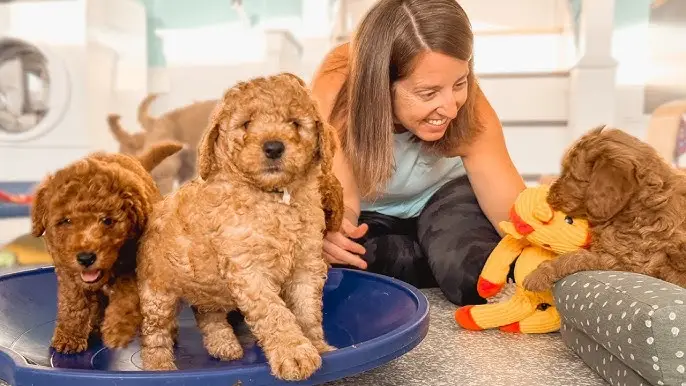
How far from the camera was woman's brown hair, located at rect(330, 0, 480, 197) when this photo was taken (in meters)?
1.33

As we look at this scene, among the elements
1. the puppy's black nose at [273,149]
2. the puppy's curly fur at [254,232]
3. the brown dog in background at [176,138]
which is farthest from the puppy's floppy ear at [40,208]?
the brown dog in background at [176,138]

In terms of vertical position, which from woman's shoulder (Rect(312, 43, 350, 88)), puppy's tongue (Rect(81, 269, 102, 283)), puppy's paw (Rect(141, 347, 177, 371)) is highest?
woman's shoulder (Rect(312, 43, 350, 88))

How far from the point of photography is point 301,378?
2.52 ft

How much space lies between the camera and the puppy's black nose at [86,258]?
2.93 feet

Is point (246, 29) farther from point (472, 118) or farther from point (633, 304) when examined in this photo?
point (633, 304)

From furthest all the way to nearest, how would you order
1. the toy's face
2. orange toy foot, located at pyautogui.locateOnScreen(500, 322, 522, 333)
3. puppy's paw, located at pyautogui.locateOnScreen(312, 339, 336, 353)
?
orange toy foot, located at pyautogui.locateOnScreen(500, 322, 522, 333) < the toy's face < puppy's paw, located at pyautogui.locateOnScreen(312, 339, 336, 353)

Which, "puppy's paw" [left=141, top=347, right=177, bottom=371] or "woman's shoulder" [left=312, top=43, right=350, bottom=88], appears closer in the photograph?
"puppy's paw" [left=141, top=347, right=177, bottom=371]

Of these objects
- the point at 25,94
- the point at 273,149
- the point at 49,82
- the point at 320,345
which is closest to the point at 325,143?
the point at 273,149

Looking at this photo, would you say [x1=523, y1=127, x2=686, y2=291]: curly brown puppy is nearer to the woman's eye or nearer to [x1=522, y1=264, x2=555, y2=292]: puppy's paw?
[x1=522, y1=264, x2=555, y2=292]: puppy's paw

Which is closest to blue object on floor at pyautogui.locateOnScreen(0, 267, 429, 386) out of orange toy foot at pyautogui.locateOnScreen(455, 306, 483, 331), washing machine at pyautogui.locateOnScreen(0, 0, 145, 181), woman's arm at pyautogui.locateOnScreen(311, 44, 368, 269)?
woman's arm at pyautogui.locateOnScreen(311, 44, 368, 269)

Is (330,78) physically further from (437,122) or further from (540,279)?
(540,279)

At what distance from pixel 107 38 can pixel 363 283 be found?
8.02 ft

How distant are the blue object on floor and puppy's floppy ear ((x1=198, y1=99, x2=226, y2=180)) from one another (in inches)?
9.9

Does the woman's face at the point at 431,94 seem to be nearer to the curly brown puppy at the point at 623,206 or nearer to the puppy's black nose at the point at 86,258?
the curly brown puppy at the point at 623,206
